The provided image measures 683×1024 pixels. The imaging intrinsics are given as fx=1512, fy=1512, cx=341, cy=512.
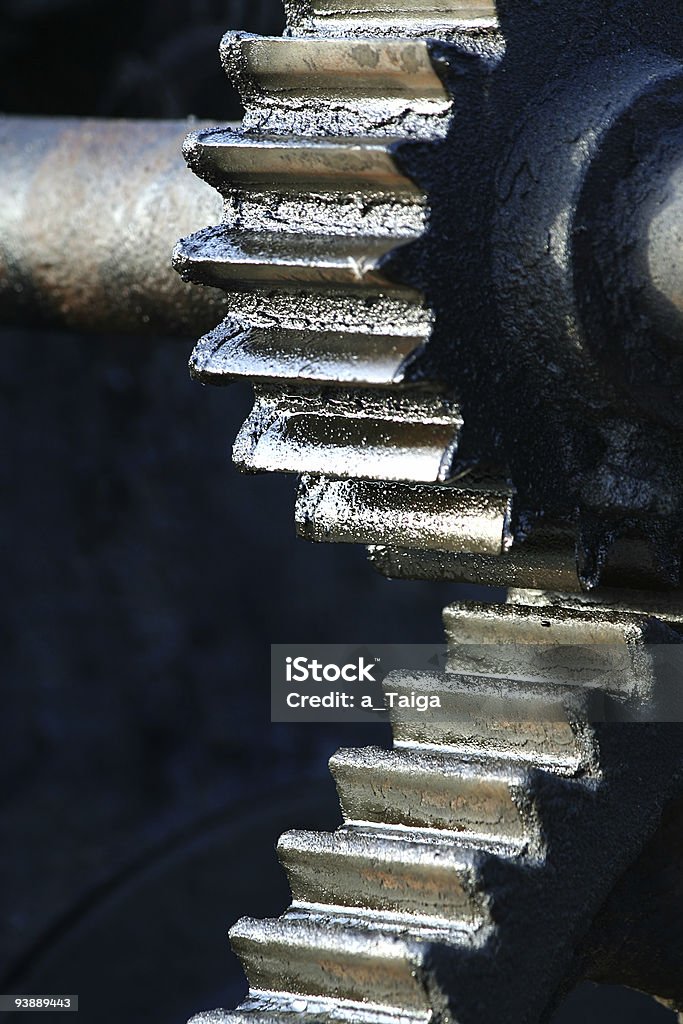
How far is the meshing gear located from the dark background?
4.40 ft

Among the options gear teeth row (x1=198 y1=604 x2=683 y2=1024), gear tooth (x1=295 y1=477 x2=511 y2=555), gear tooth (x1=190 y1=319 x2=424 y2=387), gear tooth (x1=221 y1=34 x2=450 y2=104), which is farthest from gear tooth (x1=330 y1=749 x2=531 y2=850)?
gear tooth (x1=221 y1=34 x2=450 y2=104)

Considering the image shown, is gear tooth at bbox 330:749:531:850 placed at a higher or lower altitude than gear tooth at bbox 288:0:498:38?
lower

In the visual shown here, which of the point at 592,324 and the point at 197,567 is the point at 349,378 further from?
the point at 197,567

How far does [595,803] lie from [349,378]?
29 cm

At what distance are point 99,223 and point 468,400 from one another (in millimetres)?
475

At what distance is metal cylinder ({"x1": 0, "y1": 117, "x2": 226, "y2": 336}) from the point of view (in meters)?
1.11

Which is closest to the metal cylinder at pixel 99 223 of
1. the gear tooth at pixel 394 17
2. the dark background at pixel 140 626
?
the gear tooth at pixel 394 17

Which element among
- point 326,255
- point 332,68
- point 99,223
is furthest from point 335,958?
point 99,223

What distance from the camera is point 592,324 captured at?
0.79 meters

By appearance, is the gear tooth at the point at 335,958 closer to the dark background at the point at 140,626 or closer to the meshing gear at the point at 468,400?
the meshing gear at the point at 468,400

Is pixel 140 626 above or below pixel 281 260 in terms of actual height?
below

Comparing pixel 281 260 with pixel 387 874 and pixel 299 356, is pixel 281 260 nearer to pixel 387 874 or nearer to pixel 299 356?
pixel 299 356

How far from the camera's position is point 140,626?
2.48 meters

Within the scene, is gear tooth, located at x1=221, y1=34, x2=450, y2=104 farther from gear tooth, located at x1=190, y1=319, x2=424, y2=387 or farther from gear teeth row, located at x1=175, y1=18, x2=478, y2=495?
gear tooth, located at x1=190, y1=319, x2=424, y2=387
